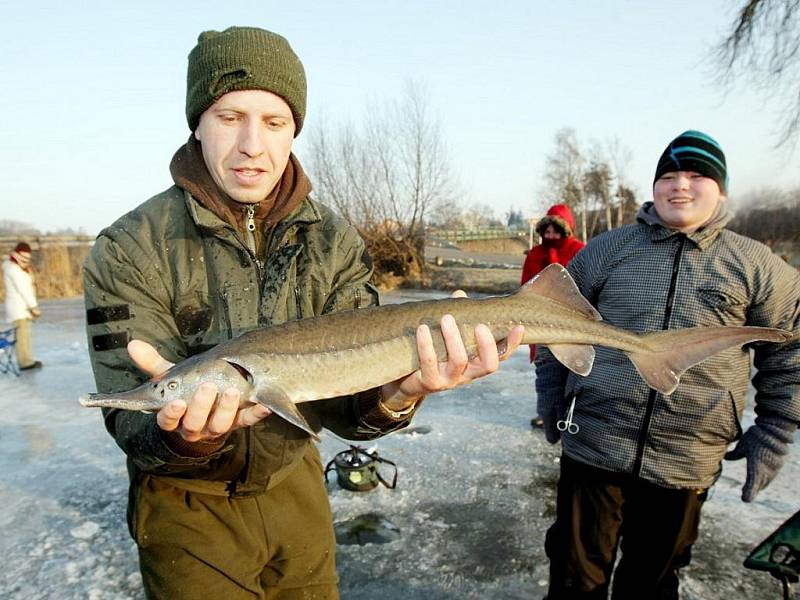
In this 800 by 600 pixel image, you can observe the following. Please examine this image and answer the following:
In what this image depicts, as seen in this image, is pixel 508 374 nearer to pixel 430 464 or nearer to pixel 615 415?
pixel 430 464

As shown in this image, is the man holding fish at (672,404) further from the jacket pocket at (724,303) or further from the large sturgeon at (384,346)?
the large sturgeon at (384,346)

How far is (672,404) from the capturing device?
3115 mm

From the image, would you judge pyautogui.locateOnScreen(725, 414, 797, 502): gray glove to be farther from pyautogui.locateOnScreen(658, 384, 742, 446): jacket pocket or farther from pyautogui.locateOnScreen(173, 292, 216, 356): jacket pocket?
pyautogui.locateOnScreen(173, 292, 216, 356): jacket pocket

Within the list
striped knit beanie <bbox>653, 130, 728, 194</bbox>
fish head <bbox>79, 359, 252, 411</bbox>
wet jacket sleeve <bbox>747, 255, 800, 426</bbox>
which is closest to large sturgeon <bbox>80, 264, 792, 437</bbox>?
fish head <bbox>79, 359, 252, 411</bbox>

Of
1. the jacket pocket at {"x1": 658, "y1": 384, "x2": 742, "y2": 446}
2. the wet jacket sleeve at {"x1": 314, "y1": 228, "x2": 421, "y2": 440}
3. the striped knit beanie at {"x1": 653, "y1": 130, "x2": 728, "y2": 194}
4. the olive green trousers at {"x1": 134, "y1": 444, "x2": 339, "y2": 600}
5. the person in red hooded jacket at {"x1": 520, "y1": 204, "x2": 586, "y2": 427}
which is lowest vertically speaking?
the olive green trousers at {"x1": 134, "y1": 444, "x2": 339, "y2": 600}

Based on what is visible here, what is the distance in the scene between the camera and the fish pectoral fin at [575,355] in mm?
2650

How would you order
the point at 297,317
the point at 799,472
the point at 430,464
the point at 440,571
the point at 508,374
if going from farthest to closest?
1. the point at 508,374
2. the point at 430,464
3. the point at 799,472
4. the point at 440,571
5. the point at 297,317

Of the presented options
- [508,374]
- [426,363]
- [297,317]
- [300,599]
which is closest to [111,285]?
[297,317]

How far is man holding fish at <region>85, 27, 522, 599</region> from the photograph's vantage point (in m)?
2.12

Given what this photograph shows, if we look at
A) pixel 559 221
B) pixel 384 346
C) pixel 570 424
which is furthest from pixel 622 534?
pixel 559 221

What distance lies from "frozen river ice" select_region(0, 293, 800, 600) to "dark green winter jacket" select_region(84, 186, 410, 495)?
1934mm

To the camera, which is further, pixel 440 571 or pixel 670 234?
pixel 440 571

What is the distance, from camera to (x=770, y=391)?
10.4 feet

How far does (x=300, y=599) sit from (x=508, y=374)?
A: 7.30 meters
